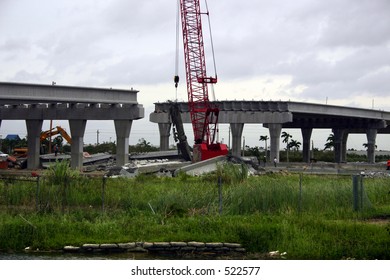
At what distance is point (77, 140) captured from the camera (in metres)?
77.7

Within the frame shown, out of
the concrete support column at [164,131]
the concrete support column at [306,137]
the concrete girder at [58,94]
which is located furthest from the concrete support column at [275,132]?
the concrete support column at [306,137]

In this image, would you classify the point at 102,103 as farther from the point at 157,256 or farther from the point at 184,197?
the point at 157,256

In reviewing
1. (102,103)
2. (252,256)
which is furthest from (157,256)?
(102,103)

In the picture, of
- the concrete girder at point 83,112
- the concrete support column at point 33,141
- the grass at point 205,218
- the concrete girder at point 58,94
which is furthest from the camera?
the concrete support column at point 33,141

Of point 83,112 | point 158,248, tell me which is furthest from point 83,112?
point 158,248

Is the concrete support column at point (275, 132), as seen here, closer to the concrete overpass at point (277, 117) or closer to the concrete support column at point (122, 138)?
the concrete overpass at point (277, 117)

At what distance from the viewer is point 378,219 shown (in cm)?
2992

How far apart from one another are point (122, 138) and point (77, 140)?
17.7 ft

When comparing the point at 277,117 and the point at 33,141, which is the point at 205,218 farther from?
the point at 277,117

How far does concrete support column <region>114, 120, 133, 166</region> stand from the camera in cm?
7706

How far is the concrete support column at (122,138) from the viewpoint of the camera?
77062 millimetres

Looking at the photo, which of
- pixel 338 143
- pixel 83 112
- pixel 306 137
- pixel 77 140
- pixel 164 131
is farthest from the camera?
pixel 338 143

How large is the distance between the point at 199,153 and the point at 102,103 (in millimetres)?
13486

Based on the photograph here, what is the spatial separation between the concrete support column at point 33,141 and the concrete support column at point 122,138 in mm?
10402
